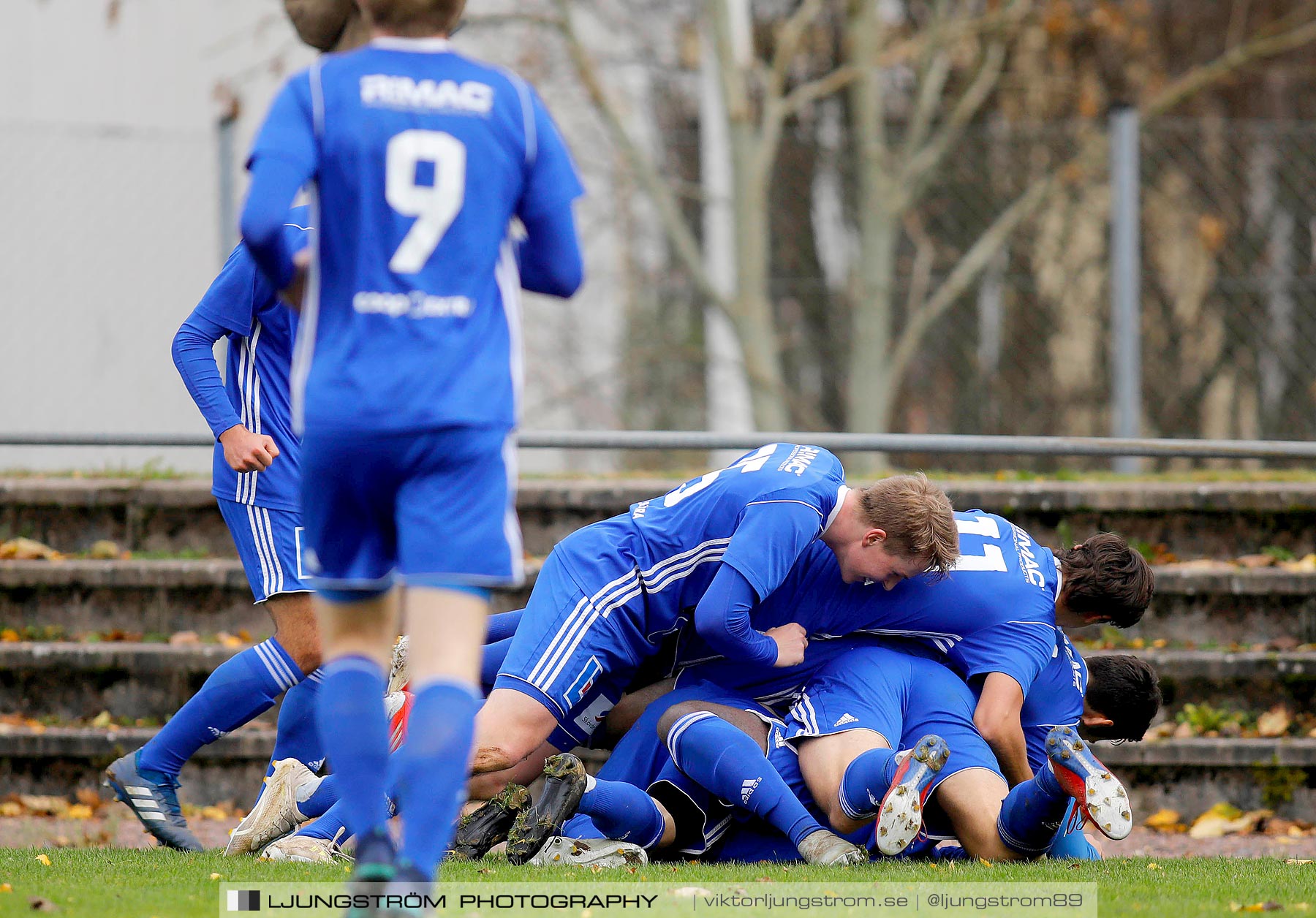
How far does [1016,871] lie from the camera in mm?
3953

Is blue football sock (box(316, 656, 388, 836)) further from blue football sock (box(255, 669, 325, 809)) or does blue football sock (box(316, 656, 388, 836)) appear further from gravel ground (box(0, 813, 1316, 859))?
gravel ground (box(0, 813, 1316, 859))

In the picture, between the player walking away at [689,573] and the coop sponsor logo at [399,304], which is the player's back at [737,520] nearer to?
the player walking away at [689,573]

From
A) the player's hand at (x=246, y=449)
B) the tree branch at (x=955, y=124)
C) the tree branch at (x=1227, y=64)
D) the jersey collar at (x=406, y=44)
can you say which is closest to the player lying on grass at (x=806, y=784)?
the player's hand at (x=246, y=449)

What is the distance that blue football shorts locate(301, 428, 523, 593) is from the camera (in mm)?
2648

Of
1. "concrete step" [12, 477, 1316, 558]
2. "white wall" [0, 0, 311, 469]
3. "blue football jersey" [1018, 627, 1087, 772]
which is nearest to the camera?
"blue football jersey" [1018, 627, 1087, 772]

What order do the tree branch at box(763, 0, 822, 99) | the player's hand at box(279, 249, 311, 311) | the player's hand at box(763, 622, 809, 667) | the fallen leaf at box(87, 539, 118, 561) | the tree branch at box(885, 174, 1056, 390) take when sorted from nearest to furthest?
1. the player's hand at box(279, 249, 311, 311)
2. the player's hand at box(763, 622, 809, 667)
3. the fallen leaf at box(87, 539, 118, 561)
4. the tree branch at box(885, 174, 1056, 390)
5. the tree branch at box(763, 0, 822, 99)

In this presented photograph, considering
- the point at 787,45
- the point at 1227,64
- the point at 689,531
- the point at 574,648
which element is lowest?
the point at 574,648

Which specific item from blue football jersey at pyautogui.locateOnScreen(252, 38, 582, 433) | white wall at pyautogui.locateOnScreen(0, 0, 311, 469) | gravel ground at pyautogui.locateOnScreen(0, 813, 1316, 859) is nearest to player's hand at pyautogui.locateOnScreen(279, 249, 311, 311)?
blue football jersey at pyautogui.locateOnScreen(252, 38, 582, 433)

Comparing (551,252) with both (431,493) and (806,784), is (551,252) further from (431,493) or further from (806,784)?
(806,784)

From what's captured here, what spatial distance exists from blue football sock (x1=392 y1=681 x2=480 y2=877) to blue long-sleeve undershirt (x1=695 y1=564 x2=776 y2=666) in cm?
176

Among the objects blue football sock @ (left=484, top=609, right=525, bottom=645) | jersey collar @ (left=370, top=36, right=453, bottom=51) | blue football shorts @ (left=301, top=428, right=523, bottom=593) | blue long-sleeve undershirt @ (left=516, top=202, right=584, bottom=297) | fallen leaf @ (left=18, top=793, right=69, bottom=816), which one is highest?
jersey collar @ (left=370, top=36, right=453, bottom=51)

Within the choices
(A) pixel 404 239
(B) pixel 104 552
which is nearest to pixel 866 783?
(A) pixel 404 239

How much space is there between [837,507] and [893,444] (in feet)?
6.23

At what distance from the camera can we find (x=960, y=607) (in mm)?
4633
